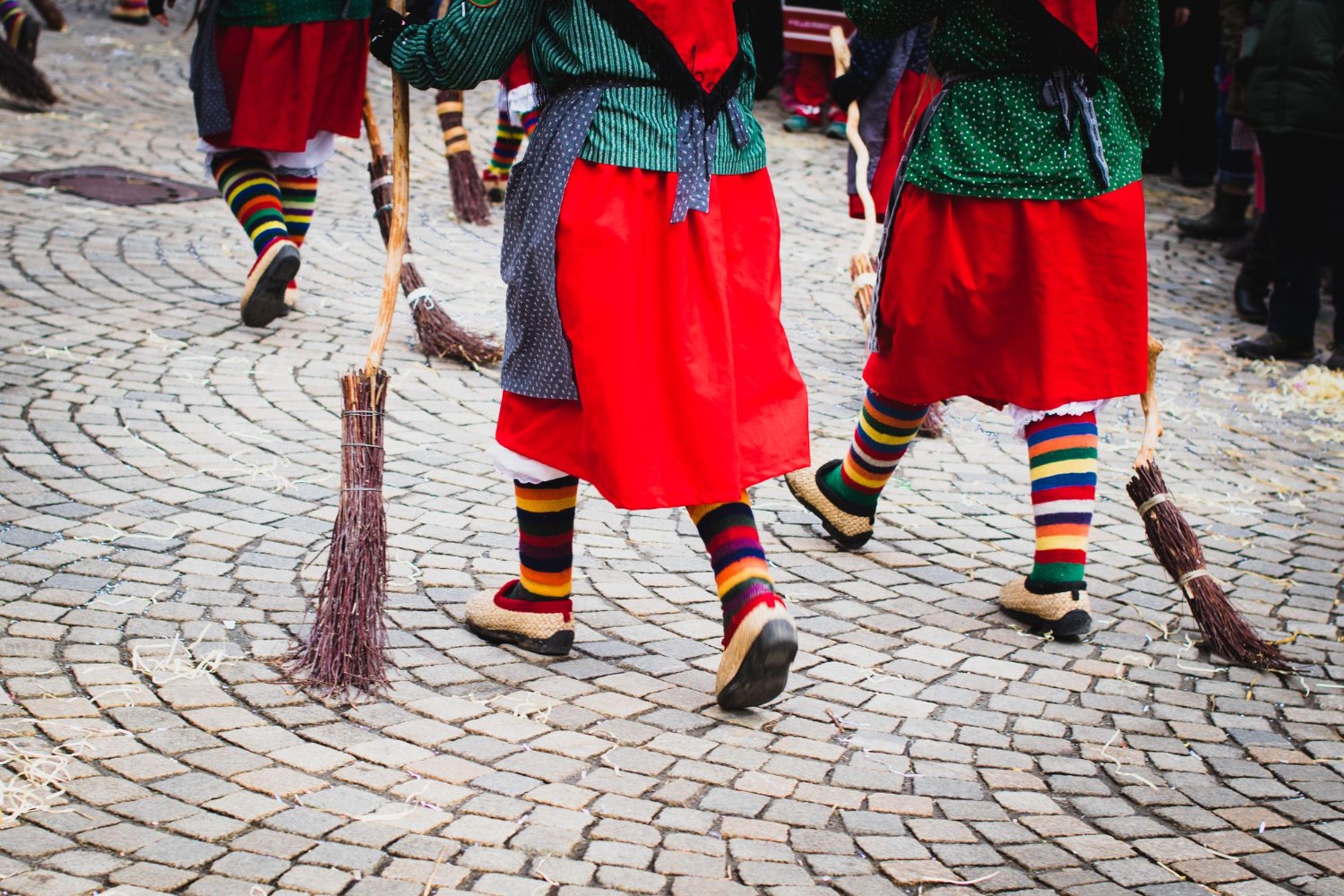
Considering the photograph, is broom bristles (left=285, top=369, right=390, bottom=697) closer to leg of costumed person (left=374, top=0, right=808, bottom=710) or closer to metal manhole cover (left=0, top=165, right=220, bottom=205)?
leg of costumed person (left=374, top=0, right=808, bottom=710)

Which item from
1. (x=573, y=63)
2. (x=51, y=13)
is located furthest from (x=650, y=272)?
(x=51, y=13)

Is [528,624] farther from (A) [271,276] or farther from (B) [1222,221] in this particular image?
(B) [1222,221]

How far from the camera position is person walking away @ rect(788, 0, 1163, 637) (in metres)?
3.70

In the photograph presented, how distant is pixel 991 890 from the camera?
2.67m

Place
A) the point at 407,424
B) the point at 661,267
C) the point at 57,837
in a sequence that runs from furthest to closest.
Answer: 1. the point at 407,424
2. the point at 661,267
3. the point at 57,837

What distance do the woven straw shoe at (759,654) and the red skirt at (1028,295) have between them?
1.10 m

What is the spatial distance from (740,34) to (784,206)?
634cm

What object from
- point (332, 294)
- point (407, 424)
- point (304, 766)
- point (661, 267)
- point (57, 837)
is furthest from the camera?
point (332, 294)

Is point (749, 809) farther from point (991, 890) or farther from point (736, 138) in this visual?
point (736, 138)

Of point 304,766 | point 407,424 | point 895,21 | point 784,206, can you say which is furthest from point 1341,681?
point 784,206

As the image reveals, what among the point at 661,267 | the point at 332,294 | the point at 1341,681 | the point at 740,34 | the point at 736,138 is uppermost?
the point at 740,34

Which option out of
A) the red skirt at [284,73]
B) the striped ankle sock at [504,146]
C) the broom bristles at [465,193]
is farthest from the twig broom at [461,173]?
the red skirt at [284,73]

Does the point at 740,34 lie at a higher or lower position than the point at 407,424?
higher

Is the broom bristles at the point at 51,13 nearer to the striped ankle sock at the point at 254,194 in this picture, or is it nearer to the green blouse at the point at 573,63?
the striped ankle sock at the point at 254,194
